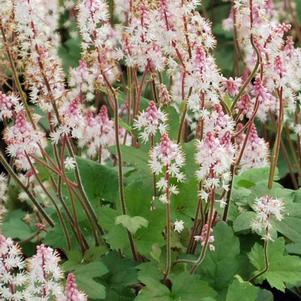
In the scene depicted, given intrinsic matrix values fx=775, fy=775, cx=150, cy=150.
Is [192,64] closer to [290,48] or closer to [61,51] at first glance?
[290,48]

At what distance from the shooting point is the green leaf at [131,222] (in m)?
2.15

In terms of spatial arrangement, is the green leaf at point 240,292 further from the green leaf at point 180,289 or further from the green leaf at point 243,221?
the green leaf at point 243,221

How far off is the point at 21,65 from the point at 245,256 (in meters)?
0.93

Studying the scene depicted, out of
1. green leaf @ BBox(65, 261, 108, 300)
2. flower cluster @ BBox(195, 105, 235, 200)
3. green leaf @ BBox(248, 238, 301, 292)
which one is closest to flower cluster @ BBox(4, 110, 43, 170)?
green leaf @ BBox(65, 261, 108, 300)

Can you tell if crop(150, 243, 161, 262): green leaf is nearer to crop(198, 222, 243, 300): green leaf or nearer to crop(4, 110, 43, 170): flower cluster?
crop(198, 222, 243, 300): green leaf

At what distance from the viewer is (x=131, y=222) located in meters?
2.18

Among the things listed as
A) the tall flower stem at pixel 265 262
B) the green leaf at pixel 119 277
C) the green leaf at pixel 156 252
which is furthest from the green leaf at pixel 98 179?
the tall flower stem at pixel 265 262

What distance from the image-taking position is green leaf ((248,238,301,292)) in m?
2.23

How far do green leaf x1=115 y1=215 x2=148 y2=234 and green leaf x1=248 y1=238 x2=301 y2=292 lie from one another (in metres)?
0.36

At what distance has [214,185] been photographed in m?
1.98

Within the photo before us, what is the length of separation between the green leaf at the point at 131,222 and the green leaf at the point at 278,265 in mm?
360

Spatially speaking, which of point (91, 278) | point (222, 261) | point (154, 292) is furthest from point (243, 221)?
point (91, 278)

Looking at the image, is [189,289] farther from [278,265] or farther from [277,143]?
[277,143]

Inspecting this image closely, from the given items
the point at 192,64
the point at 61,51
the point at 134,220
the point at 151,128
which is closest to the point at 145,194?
the point at 134,220
